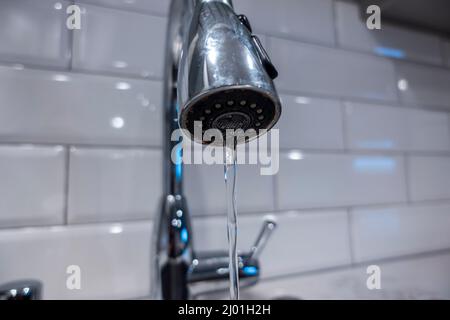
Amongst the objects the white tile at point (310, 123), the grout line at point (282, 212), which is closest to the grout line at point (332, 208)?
the grout line at point (282, 212)

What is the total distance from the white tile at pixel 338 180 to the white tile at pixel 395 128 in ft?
0.10

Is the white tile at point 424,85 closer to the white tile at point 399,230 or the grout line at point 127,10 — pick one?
the white tile at point 399,230

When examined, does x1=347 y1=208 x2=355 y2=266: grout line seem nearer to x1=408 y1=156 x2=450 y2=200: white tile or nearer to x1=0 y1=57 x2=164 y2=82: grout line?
x1=408 y1=156 x2=450 y2=200: white tile

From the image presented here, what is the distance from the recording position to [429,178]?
0.62m

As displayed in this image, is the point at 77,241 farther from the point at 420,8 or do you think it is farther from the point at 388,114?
the point at 420,8

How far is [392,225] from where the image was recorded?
22.3 inches

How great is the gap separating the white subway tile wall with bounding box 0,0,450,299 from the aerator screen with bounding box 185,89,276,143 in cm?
23

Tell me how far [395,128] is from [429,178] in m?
0.12

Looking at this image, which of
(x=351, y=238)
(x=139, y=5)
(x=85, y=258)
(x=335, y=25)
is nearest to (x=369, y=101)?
(x=335, y=25)

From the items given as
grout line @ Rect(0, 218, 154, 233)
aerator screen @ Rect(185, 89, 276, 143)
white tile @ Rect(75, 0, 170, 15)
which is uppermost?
white tile @ Rect(75, 0, 170, 15)

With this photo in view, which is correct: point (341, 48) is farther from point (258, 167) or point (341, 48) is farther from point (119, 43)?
point (119, 43)

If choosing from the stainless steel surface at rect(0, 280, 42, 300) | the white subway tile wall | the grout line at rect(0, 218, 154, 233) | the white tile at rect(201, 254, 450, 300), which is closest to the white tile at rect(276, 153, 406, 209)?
the white subway tile wall

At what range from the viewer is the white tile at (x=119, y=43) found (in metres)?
0.41

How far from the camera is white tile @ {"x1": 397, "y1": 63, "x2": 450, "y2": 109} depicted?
618 mm
